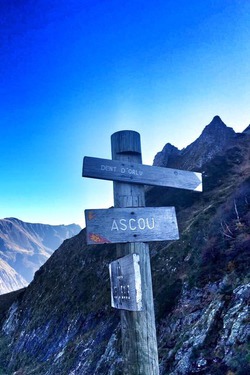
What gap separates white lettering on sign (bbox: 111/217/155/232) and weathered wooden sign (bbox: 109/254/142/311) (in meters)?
0.40

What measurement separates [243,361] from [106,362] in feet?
30.0

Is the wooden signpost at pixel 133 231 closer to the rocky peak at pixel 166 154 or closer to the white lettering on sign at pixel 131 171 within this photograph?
the white lettering on sign at pixel 131 171

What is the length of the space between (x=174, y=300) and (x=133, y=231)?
13.8 meters

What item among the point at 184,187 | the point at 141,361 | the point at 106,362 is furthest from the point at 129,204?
the point at 106,362

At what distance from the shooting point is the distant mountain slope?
10648mm

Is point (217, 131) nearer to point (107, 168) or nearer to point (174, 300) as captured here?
point (174, 300)

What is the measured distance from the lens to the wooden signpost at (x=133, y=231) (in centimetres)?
303

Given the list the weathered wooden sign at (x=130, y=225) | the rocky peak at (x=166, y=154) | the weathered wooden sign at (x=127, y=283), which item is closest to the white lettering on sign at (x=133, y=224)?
the weathered wooden sign at (x=130, y=225)

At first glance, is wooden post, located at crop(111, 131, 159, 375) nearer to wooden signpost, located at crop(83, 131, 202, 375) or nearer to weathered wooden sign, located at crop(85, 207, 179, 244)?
wooden signpost, located at crop(83, 131, 202, 375)

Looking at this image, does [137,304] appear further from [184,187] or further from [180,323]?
[180,323]

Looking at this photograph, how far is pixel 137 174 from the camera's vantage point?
3.78 meters

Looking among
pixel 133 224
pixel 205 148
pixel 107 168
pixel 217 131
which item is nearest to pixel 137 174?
pixel 107 168

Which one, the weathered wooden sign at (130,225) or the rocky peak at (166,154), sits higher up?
the rocky peak at (166,154)

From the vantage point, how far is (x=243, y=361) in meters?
8.22
